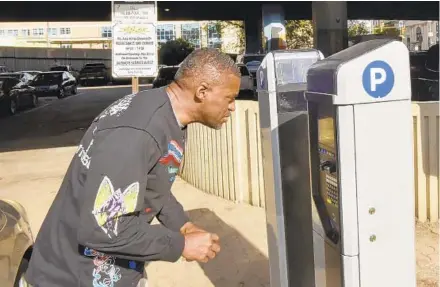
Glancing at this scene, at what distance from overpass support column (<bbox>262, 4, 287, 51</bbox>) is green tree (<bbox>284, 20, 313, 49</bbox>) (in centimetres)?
1872

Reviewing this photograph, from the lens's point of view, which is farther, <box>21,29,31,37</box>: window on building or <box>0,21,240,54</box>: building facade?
<box>21,29,31,37</box>: window on building

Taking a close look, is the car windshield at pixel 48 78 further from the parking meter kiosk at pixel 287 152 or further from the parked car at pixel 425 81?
the parking meter kiosk at pixel 287 152

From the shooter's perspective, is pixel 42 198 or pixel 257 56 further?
pixel 257 56

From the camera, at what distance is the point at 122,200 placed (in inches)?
73.0

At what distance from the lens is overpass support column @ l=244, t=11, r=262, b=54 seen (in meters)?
29.1

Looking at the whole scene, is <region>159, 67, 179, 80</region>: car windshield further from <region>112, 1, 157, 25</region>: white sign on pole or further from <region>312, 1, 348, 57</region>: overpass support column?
<region>112, 1, 157, 25</region>: white sign on pole

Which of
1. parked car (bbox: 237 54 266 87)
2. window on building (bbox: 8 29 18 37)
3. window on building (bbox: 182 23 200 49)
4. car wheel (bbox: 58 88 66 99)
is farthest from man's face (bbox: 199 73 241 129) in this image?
window on building (bbox: 8 29 18 37)

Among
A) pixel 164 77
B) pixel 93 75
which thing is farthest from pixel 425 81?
pixel 93 75

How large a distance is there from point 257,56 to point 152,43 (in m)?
19.2

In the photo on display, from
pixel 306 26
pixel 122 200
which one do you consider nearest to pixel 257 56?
pixel 306 26

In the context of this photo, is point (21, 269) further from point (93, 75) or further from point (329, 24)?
point (93, 75)

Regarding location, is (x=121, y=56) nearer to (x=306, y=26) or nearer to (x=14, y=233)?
(x=14, y=233)

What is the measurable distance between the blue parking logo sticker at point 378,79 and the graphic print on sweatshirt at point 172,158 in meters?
0.79

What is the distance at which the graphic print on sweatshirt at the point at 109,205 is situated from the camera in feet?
6.02
